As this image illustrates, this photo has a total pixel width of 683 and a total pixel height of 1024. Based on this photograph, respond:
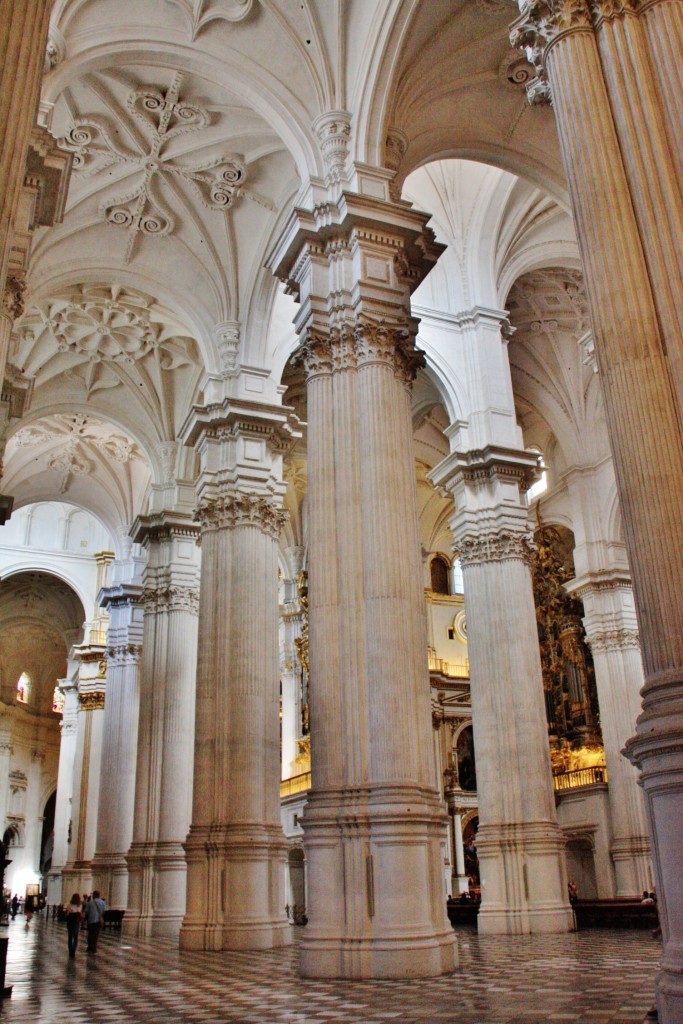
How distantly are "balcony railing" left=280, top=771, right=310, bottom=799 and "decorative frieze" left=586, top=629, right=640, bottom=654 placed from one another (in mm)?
10108

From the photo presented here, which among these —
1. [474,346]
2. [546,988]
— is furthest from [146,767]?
[546,988]

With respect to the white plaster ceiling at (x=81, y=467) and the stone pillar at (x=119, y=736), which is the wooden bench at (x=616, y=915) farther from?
the white plaster ceiling at (x=81, y=467)

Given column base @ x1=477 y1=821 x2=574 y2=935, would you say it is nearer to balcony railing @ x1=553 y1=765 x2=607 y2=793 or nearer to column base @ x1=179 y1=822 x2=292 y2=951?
column base @ x1=179 y1=822 x2=292 y2=951

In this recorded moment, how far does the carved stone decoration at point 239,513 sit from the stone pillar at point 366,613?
5117 millimetres

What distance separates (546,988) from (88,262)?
15.8m

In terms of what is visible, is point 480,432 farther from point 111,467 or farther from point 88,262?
point 111,467

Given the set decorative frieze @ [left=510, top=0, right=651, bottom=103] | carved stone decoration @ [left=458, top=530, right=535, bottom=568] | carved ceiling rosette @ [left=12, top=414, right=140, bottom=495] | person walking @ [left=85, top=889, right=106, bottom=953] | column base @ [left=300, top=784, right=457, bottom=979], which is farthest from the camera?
carved ceiling rosette @ [left=12, top=414, right=140, bottom=495]

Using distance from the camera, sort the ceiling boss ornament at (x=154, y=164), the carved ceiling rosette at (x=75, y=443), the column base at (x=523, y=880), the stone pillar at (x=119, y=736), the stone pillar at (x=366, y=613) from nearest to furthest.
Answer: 1. the stone pillar at (x=366, y=613)
2. the column base at (x=523, y=880)
3. the ceiling boss ornament at (x=154, y=164)
4. the stone pillar at (x=119, y=736)
5. the carved ceiling rosette at (x=75, y=443)

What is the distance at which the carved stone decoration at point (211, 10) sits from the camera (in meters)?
13.6

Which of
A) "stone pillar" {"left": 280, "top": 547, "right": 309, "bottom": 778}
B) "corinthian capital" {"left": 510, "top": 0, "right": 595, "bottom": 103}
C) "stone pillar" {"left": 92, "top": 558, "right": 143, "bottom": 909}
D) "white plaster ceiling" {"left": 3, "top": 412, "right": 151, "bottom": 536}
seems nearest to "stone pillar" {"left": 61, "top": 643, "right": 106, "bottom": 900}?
"stone pillar" {"left": 92, "top": 558, "right": 143, "bottom": 909}

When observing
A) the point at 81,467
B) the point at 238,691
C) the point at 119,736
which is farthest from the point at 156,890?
the point at 81,467

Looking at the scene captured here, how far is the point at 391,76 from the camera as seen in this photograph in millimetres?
13039

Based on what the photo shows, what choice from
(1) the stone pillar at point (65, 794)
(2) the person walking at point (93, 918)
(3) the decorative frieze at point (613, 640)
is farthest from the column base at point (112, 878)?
(3) the decorative frieze at point (613, 640)

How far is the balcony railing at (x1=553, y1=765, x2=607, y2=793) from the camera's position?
24.3 m
